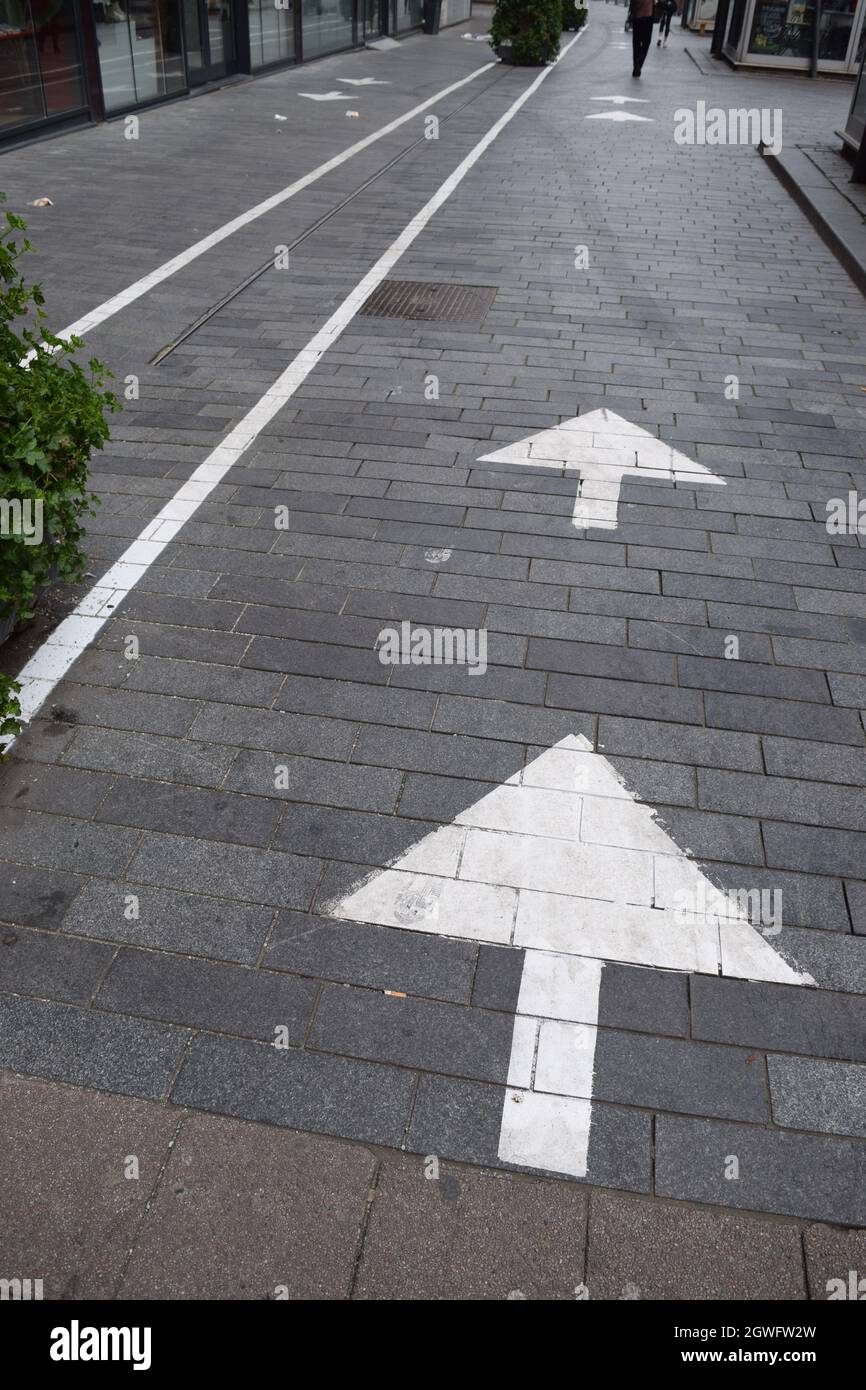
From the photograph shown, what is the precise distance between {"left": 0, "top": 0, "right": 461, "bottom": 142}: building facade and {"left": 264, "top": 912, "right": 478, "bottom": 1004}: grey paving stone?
15472mm

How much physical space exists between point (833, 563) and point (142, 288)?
7099mm

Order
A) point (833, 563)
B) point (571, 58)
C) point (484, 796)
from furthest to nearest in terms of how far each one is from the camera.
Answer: point (571, 58)
point (833, 563)
point (484, 796)

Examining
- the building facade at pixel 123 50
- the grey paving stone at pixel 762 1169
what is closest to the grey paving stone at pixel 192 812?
the grey paving stone at pixel 762 1169

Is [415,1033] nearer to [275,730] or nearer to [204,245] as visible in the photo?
[275,730]

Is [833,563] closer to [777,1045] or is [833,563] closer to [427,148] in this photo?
[777,1045]

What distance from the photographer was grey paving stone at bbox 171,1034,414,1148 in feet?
10.1

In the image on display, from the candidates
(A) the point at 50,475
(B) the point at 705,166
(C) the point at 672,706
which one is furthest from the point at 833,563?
(B) the point at 705,166

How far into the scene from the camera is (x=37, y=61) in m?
15.5

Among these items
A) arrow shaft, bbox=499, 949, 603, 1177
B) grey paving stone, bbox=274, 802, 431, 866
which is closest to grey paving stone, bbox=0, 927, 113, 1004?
grey paving stone, bbox=274, 802, 431, 866

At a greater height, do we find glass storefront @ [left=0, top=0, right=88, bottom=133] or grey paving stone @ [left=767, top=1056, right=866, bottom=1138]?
glass storefront @ [left=0, top=0, right=88, bottom=133]

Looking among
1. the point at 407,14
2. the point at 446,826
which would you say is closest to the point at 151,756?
the point at 446,826

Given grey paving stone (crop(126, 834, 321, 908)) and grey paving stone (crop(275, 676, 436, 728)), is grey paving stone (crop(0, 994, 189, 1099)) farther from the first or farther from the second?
grey paving stone (crop(275, 676, 436, 728))

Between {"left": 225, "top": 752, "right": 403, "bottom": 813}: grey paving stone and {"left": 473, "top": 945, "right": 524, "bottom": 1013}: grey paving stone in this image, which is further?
{"left": 225, "top": 752, "right": 403, "bottom": 813}: grey paving stone
